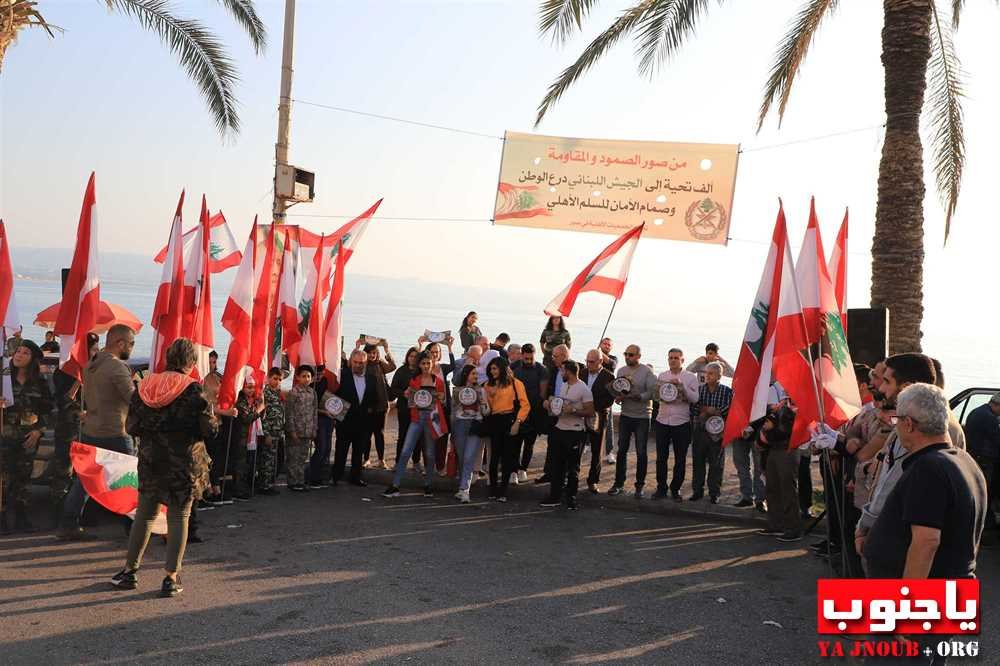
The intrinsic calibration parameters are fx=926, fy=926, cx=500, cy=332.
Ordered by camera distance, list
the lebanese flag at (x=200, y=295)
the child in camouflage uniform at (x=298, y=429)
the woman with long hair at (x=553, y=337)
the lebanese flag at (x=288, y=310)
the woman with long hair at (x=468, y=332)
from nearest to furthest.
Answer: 1. the lebanese flag at (x=200, y=295)
2. the child in camouflage uniform at (x=298, y=429)
3. the lebanese flag at (x=288, y=310)
4. the woman with long hair at (x=553, y=337)
5. the woman with long hair at (x=468, y=332)

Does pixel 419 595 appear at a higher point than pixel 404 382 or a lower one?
lower

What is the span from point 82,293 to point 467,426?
4.60m

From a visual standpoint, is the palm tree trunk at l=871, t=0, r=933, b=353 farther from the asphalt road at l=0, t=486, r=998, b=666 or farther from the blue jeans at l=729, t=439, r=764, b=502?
the asphalt road at l=0, t=486, r=998, b=666

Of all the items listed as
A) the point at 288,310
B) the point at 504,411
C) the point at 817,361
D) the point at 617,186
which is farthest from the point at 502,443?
the point at 617,186

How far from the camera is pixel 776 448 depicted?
9430mm

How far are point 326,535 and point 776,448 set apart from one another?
4.56 metres

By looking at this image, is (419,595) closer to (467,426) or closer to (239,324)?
(239,324)

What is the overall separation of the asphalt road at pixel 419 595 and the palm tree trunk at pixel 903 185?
3.45m

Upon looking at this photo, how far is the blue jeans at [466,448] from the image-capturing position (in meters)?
10.8

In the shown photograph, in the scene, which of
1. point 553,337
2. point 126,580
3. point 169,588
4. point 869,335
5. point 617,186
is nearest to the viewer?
point 169,588

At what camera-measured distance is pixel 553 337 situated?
44.3 feet

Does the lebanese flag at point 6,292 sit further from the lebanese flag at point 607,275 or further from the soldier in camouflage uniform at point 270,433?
the lebanese flag at point 607,275

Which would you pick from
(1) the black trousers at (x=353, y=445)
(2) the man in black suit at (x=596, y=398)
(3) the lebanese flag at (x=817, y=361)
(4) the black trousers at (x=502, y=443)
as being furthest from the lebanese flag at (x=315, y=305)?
(3) the lebanese flag at (x=817, y=361)

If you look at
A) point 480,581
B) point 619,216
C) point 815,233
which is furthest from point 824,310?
point 619,216
